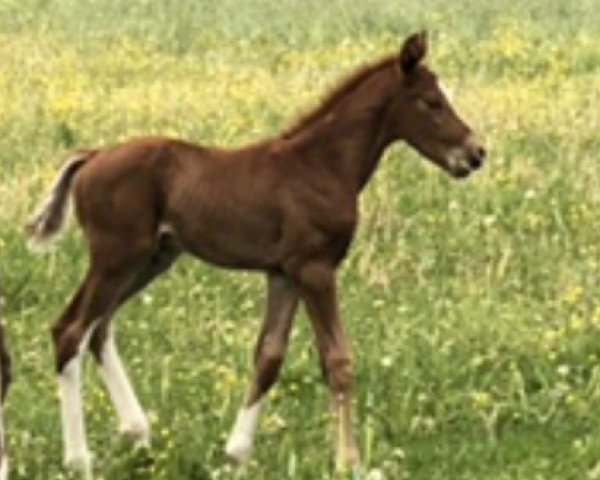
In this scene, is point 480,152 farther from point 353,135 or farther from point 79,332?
point 79,332

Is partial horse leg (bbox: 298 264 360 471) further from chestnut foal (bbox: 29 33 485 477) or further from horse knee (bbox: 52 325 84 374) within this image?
horse knee (bbox: 52 325 84 374)

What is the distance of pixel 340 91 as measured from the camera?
7.38 m

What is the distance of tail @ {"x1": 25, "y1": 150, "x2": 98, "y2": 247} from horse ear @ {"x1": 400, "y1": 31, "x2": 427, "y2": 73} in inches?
51.3

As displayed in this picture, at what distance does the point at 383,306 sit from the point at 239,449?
2.26 m

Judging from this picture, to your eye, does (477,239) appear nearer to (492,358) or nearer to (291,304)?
(492,358)

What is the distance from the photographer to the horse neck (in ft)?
24.0

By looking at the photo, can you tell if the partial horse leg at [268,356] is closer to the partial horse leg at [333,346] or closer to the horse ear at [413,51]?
the partial horse leg at [333,346]

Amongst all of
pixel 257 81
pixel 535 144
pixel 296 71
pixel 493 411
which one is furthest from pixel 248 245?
pixel 296 71

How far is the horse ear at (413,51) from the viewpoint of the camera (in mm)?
7164

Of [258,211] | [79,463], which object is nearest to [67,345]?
[79,463]

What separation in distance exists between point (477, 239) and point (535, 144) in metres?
2.64

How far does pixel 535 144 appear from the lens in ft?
42.5

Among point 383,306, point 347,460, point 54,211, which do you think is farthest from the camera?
point 383,306

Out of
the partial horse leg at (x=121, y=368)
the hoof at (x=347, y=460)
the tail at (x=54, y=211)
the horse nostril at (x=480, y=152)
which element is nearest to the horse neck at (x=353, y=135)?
the horse nostril at (x=480, y=152)
